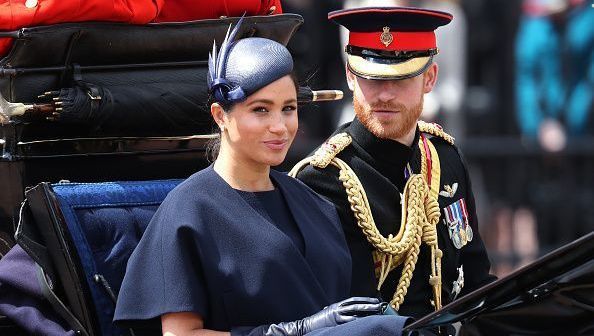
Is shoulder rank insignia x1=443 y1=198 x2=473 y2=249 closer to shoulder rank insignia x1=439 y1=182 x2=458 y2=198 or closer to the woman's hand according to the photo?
shoulder rank insignia x1=439 y1=182 x2=458 y2=198

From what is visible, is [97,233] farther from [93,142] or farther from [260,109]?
[260,109]

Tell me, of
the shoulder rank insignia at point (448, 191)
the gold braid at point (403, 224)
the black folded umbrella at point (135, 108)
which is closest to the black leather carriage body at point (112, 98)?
the black folded umbrella at point (135, 108)

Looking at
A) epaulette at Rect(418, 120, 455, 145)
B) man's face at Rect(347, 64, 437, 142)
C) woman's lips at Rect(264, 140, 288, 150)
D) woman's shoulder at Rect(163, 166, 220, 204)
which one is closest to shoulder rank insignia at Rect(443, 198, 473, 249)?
epaulette at Rect(418, 120, 455, 145)

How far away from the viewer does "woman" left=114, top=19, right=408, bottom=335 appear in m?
4.05

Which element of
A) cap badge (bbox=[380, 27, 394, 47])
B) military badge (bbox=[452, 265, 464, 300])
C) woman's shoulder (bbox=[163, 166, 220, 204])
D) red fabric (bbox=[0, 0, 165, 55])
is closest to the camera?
woman's shoulder (bbox=[163, 166, 220, 204])

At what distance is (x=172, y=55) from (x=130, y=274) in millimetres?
1070

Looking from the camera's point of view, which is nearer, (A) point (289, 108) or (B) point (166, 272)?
(B) point (166, 272)

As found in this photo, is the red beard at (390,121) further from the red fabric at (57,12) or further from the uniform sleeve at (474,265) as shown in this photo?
the red fabric at (57,12)

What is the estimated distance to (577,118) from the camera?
10094 millimetres

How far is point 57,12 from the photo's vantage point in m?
4.61

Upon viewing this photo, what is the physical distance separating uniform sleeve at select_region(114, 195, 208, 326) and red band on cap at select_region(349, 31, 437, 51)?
1079 mm

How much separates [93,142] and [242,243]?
34.9 inches

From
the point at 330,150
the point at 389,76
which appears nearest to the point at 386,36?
the point at 389,76

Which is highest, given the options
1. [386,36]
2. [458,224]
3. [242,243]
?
[386,36]
